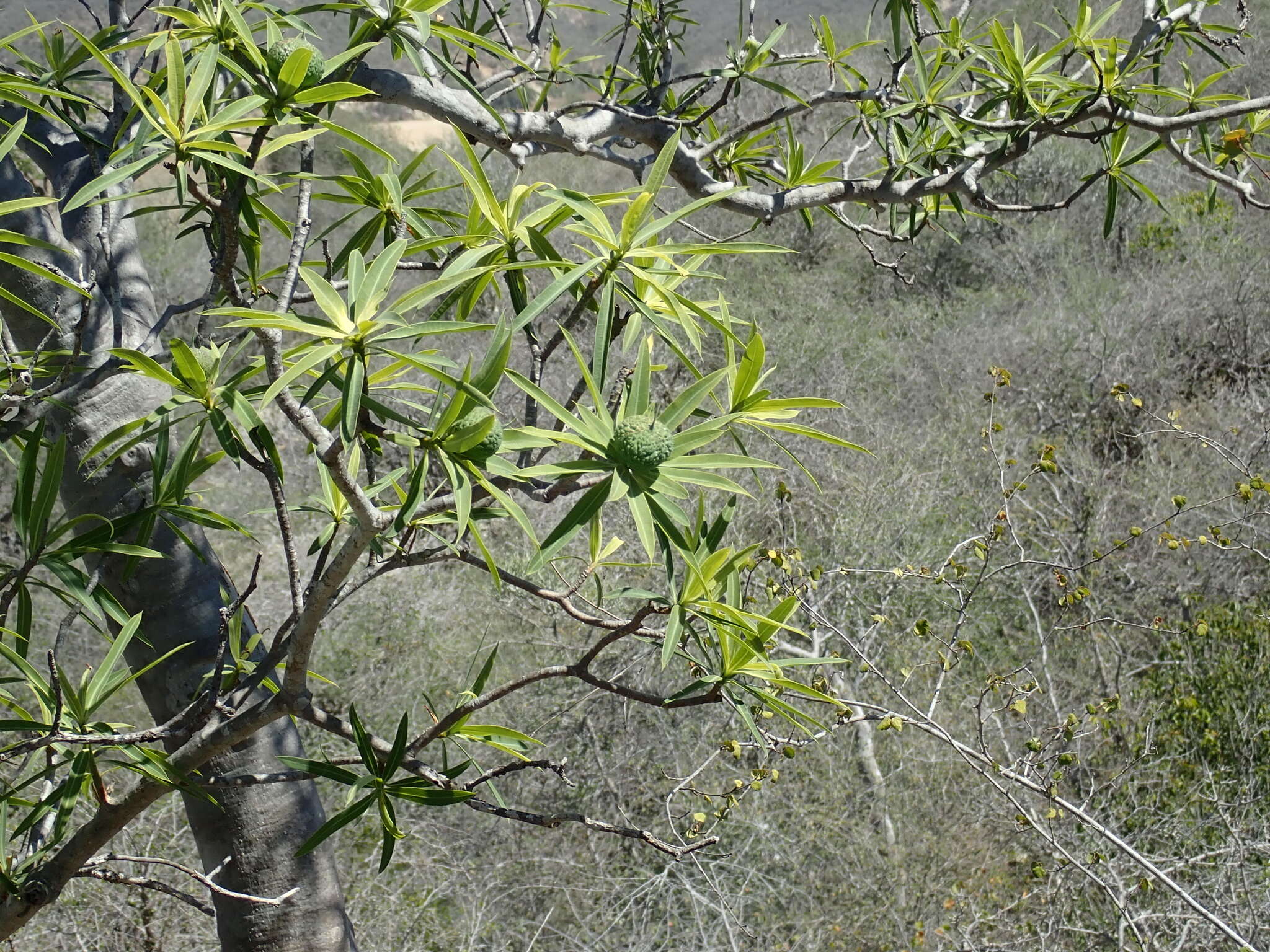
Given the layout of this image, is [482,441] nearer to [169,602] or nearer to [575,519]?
[575,519]

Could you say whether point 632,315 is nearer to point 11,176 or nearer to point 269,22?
point 269,22

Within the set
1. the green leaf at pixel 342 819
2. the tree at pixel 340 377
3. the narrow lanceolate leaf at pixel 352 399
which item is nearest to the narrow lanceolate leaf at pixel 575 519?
the tree at pixel 340 377

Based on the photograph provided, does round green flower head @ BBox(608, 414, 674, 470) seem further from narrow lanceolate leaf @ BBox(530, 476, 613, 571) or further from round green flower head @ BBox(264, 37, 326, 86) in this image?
round green flower head @ BBox(264, 37, 326, 86)

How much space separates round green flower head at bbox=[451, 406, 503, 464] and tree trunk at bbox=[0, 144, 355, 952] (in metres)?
0.75

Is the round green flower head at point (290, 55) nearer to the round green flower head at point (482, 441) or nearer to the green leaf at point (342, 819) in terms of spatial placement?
the round green flower head at point (482, 441)

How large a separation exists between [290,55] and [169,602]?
0.86 metres

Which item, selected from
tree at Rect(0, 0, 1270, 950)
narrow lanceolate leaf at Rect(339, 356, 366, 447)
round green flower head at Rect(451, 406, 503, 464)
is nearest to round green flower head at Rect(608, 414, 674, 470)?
tree at Rect(0, 0, 1270, 950)

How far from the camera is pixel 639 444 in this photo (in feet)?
2.73

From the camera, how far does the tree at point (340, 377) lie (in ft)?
2.87

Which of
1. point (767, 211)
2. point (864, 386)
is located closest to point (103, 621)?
point (767, 211)

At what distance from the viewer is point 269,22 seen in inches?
39.9

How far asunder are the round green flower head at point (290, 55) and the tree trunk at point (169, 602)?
51 cm

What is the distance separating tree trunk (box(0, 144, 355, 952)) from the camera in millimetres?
1396

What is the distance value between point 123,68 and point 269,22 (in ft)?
1.04
